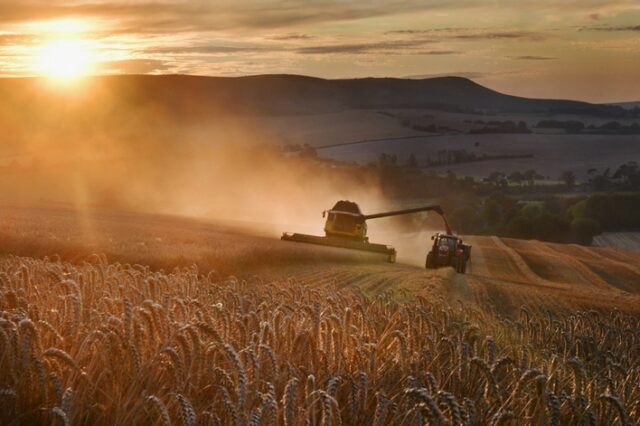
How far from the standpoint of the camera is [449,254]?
40.6 metres

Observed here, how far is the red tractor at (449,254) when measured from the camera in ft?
133

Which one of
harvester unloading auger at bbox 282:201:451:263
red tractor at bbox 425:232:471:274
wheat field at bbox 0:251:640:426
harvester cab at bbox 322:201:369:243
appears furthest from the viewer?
harvester cab at bbox 322:201:369:243

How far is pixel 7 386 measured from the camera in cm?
636

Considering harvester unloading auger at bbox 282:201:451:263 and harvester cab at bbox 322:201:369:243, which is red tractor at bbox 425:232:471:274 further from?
harvester cab at bbox 322:201:369:243

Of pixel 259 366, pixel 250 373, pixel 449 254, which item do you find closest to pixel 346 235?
pixel 449 254

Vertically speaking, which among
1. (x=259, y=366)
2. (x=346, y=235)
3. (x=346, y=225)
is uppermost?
(x=346, y=225)

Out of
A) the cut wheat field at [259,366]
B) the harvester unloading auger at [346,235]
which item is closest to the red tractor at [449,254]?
the harvester unloading auger at [346,235]

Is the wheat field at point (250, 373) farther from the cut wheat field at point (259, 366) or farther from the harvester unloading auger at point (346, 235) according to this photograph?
the harvester unloading auger at point (346, 235)

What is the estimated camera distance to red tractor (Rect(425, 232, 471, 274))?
4062 centimetres

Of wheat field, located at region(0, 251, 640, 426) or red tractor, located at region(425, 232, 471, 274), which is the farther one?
red tractor, located at region(425, 232, 471, 274)

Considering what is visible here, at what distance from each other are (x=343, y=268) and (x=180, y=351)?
27112 mm

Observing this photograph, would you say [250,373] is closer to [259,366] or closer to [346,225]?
[259,366]

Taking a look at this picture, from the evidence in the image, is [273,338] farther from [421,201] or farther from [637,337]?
[421,201]

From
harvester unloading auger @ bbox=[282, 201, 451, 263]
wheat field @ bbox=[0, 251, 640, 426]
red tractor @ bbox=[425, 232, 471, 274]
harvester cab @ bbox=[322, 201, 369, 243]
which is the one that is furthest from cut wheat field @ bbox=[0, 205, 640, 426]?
harvester cab @ bbox=[322, 201, 369, 243]
